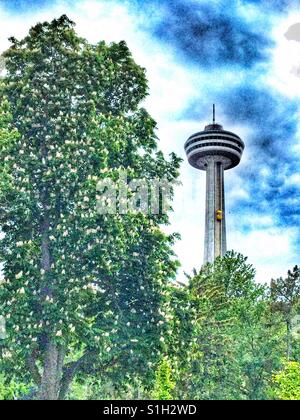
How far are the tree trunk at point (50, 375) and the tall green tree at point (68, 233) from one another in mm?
35

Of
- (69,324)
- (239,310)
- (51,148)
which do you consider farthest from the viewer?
(239,310)

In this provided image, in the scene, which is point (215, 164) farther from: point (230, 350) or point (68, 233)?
point (68, 233)

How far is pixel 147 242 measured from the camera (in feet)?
79.8

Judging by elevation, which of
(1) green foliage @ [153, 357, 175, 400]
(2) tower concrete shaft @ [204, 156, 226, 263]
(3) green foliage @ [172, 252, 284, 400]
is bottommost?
(1) green foliage @ [153, 357, 175, 400]

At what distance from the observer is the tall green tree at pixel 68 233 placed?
21.8 m

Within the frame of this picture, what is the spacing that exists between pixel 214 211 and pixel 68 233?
83762 millimetres

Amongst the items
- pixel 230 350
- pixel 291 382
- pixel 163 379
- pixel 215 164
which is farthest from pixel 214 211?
pixel 163 379

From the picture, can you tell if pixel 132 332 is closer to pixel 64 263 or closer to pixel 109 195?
pixel 64 263

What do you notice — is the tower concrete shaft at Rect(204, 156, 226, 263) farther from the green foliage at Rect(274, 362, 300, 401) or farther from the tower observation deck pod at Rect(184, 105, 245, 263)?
the green foliage at Rect(274, 362, 300, 401)

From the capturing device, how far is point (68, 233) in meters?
22.6

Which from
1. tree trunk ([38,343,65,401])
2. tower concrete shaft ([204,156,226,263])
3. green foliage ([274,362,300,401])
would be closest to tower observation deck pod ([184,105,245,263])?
tower concrete shaft ([204,156,226,263])

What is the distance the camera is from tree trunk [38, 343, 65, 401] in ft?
73.8

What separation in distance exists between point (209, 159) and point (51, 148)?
282 ft
